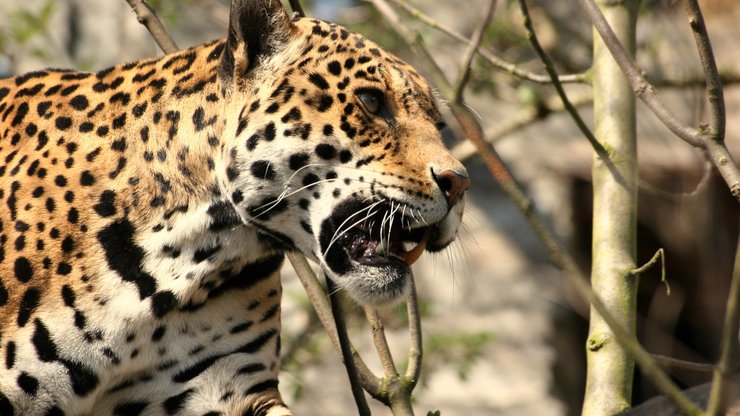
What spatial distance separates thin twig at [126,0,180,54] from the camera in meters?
4.84

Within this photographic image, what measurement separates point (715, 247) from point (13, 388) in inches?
402

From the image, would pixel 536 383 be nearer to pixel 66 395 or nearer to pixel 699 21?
pixel 66 395

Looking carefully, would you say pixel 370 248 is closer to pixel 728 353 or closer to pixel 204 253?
pixel 204 253

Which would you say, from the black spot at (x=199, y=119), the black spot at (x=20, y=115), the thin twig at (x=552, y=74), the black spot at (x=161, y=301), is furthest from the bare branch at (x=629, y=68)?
the black spot at (x=20, y=115)

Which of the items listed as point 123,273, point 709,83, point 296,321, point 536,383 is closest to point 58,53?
point 296,321

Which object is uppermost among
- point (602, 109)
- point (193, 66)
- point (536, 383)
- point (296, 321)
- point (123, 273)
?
point (193, 66)

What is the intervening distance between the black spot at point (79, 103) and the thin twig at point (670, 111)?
2.85 m

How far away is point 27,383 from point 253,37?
1.67m

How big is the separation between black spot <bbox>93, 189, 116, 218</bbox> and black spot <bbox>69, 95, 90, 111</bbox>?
1.55 ft

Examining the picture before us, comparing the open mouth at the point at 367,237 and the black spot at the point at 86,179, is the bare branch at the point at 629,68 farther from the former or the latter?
the black spot at the point at 86,179

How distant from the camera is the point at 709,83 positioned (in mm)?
2707

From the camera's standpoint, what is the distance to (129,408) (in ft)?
15.6

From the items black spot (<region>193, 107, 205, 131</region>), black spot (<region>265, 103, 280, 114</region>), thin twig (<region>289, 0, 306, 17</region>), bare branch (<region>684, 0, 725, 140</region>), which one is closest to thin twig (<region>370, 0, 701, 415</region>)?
bare branch (<region>684, 0, 725, 140</region>)

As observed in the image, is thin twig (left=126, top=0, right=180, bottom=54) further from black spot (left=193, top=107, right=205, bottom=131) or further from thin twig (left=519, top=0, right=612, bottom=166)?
thin twig (left=519, top=0, right=612, bottom=166)
